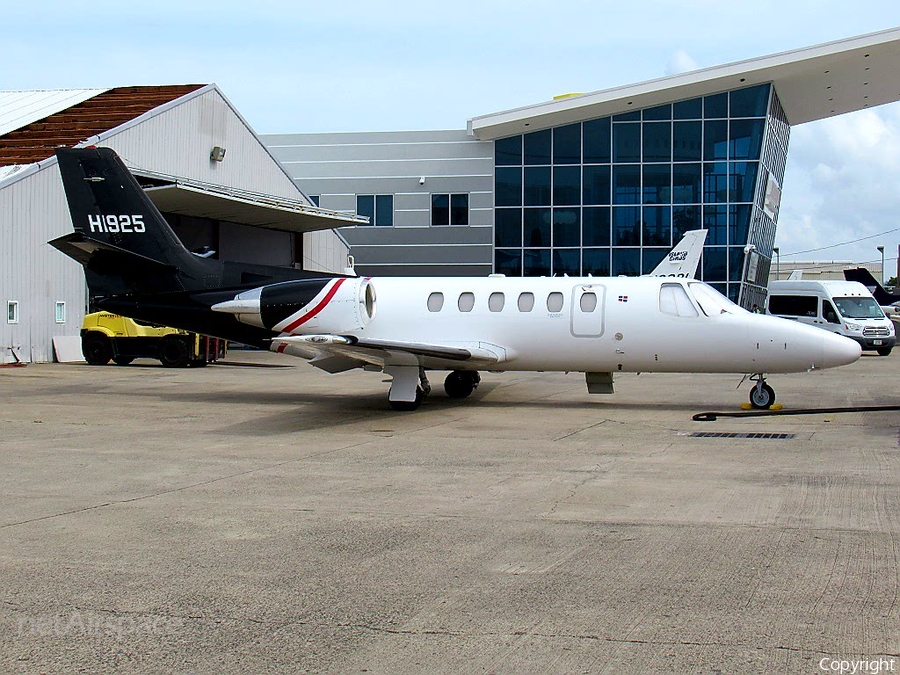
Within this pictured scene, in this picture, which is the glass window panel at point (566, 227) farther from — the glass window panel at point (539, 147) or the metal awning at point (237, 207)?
the metal awning at point (237, 207)

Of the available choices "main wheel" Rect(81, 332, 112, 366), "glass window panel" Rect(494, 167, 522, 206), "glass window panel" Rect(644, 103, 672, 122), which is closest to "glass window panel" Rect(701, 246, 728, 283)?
"glass window panel" Rect(644, 103, 672, 122)

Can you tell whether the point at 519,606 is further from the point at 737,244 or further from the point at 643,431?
the point at 737,244

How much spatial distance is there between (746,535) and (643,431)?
22.0 feet

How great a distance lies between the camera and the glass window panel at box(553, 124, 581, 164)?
4522cm

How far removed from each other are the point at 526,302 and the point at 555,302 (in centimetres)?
54

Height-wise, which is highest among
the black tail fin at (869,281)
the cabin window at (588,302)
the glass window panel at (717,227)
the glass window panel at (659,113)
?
the glass window panel at (659,113)

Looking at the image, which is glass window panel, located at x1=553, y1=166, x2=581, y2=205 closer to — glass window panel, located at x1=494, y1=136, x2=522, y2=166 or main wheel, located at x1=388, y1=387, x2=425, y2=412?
glass window panel, located at x1=494, y1=136, x2=522, y2=166

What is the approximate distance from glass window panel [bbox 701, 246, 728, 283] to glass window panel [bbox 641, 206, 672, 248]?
5.95ft

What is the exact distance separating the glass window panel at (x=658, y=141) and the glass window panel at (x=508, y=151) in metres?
5.90

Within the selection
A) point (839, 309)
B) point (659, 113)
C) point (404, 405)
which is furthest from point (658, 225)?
point (404, 405)

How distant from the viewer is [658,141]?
4425 centimetres

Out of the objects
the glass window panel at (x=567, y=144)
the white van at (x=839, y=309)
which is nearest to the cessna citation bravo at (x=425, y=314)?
the white van at (x=839, y=309)

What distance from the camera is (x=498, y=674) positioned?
464 centimetres

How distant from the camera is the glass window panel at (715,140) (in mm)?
43594
